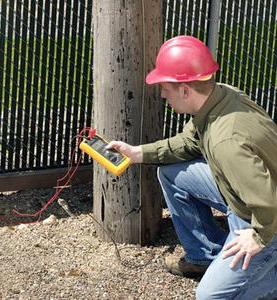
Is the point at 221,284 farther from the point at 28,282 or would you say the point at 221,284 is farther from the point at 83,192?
the point at 83,192

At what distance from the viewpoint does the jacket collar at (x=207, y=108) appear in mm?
3596

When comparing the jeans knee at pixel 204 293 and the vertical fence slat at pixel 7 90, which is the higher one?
the vertical fence slat at pixel 7 90

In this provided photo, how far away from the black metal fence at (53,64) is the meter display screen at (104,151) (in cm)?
114

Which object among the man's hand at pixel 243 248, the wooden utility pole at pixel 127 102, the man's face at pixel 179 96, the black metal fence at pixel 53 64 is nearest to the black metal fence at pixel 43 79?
the black metal fence at pixel 53 64

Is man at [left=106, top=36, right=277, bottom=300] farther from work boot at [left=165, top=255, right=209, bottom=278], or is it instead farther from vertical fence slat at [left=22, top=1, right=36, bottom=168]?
vertical fence slat at [left=22, top=1, right=36, bottom=168]

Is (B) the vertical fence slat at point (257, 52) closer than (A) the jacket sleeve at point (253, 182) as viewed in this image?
No

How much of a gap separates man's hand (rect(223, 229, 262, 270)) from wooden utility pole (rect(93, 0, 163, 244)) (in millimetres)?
1117

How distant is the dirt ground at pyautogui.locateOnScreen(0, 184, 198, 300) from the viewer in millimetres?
4148

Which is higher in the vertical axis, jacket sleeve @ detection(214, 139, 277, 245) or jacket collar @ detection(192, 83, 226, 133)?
jacket collar @ detection(192, 83, 226, 133)

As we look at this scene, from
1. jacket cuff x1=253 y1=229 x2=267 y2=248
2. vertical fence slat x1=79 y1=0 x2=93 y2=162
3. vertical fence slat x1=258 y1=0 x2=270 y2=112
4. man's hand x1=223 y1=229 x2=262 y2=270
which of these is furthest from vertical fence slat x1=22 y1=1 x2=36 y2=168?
jacket cuff x1=253 y1=229 x2=267 y2=248

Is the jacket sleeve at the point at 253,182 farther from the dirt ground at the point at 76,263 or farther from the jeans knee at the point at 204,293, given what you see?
the dirt ground at the point at 76,263

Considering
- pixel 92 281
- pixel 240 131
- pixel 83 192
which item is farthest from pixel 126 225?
pixel 240 131

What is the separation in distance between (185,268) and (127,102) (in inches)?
40.1

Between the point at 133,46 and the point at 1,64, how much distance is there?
123 cm
